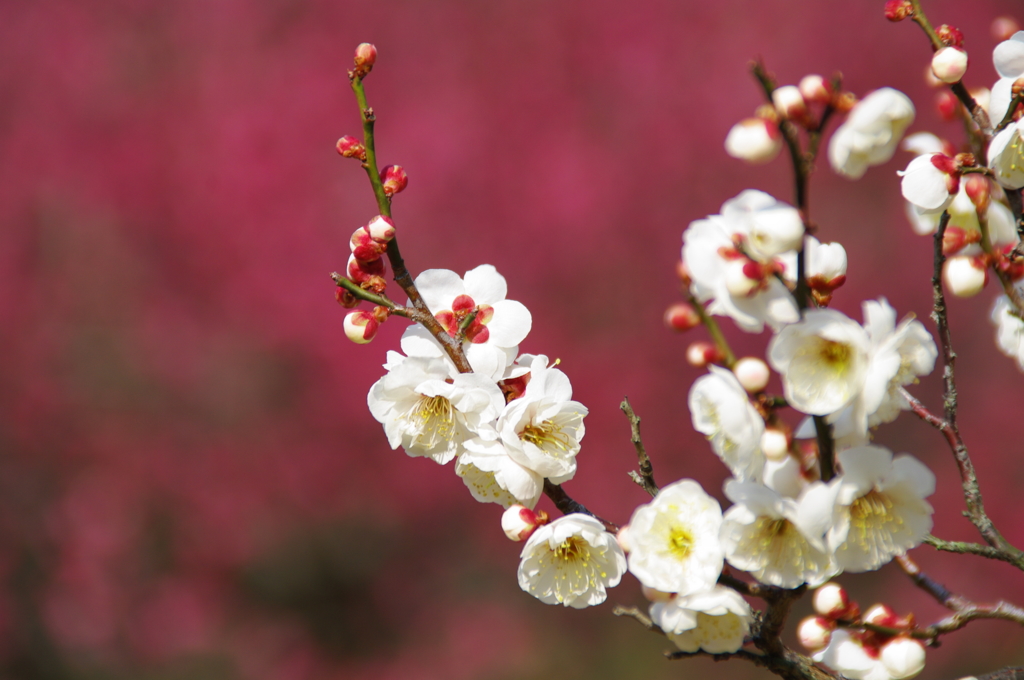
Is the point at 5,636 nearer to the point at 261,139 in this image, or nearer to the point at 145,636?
the point at 145,636

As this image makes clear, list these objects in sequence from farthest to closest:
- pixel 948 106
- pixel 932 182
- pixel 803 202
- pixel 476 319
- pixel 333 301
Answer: pixel 333 301 → pixel 948 106 → pixel 476 319 → pixel 932 182 → pixel 803 202

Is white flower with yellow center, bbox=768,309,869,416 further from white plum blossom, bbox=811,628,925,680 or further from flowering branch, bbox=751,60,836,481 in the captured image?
white plum blossom, bbox=811,628,925,680

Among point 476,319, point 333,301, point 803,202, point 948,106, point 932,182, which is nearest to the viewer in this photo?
point 803,202

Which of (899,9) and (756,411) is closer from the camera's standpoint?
(756,411)

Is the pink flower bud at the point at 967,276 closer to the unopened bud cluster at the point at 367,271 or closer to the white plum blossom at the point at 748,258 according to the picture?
the white plum blossom at the point at 748,258

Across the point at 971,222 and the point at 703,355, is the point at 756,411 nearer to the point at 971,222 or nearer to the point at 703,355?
the point at 703,355

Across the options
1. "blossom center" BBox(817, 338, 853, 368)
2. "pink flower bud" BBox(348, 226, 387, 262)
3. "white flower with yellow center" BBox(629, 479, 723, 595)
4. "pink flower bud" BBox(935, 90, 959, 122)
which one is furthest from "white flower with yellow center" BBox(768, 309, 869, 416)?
"pink flower bud" BBox(935, 90, 959, 122)

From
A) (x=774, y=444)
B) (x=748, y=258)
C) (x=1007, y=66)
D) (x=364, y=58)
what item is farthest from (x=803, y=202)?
(x=364, y=58)
